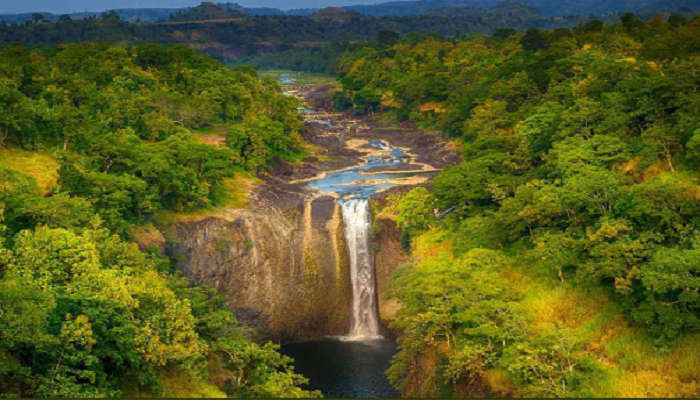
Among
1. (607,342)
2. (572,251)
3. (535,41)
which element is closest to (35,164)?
(572,251)

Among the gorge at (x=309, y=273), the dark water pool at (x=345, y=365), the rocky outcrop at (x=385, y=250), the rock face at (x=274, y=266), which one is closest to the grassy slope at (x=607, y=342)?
the dark water pool at (x=345, y=365)

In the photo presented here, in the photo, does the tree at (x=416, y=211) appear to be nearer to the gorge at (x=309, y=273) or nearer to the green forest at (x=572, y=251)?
the green forest at (x=572, y=251)

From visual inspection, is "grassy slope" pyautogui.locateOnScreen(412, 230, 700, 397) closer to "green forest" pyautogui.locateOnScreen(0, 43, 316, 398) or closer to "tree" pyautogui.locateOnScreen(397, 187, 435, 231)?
"tree" pyautogui.locateOnScreen(397, 187, 435, 231)

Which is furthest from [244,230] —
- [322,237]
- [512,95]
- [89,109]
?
[512,95]

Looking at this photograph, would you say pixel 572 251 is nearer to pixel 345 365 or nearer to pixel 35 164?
pixel 345 365

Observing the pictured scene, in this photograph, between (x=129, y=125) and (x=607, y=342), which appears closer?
(x=607, y=342)

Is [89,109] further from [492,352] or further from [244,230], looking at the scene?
[492,352]
